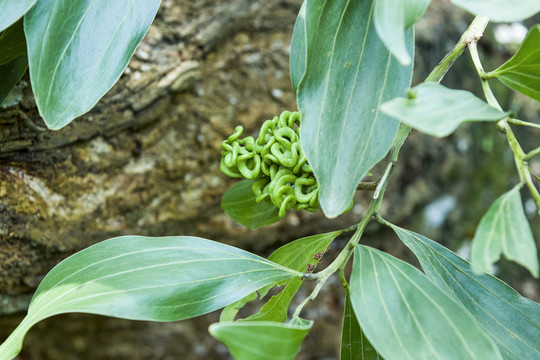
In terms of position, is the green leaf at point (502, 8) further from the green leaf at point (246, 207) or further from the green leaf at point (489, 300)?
the green leaf at point (246, 207)

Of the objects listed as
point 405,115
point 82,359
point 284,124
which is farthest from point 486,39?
point 82,359

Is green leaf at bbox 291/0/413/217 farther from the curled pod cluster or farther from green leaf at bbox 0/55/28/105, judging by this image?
green leaf at bbox 0/55/28/105

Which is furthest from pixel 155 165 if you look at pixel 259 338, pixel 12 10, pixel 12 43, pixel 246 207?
pixel 259 338

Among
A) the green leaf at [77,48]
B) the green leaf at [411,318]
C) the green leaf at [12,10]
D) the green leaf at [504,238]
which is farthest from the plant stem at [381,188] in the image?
the green leaf at [12,10]

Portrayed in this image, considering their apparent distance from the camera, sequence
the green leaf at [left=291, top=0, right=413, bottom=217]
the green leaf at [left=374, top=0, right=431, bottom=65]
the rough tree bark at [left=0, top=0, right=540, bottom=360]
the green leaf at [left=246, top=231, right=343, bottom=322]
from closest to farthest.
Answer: the green leaf at [left=374, top=0, right=431, bottom=65]
the green leaf at [left=291, top=0, right=413, bottom=217]
the green leaf at [left=246, top=231, right=343, bottom=322]
the rough tree bark at [left=0, top=0, right=540, bottom=360]

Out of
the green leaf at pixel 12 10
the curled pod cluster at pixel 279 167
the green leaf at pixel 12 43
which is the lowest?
the curled pod cluster at pixel 279 167

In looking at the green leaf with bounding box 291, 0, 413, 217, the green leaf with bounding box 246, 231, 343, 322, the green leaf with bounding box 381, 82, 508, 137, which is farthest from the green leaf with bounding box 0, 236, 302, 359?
the green leaf with bounding box 381, 82, 508, 137
